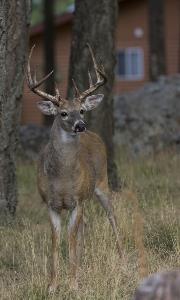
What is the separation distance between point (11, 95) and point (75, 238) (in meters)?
2.51

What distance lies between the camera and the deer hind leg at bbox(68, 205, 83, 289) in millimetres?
8264

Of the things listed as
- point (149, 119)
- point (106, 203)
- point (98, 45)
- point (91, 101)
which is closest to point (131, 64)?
point (149, 119)

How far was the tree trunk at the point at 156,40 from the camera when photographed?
2469 centimetres

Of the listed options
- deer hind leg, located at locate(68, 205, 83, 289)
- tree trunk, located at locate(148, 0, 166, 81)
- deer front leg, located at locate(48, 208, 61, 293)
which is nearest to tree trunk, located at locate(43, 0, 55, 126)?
tree trunk, located at locate(148, 0, 166, 81)

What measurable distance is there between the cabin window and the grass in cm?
2281

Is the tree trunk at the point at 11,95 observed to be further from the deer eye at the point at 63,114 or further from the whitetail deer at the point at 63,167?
the deer eye at the point at 63,114

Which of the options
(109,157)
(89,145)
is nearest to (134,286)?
(89,145)

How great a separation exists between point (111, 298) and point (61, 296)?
1.54ft

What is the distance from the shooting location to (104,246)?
28.2 feet

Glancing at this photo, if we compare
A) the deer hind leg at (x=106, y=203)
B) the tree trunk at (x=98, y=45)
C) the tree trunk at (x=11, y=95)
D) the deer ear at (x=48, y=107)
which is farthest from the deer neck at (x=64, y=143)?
the tree trunk at (x=98, y=45)

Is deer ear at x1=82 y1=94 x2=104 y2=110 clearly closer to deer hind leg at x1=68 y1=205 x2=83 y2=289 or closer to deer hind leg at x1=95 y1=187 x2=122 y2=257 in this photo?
deer hind leg at x1=68 y1=205 x2=83 y2=289

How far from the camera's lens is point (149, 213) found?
10578 millimetres

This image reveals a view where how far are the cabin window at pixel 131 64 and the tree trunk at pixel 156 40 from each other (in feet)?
32.3

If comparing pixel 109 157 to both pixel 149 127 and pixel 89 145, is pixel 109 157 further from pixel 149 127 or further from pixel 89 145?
pixel 149 127
